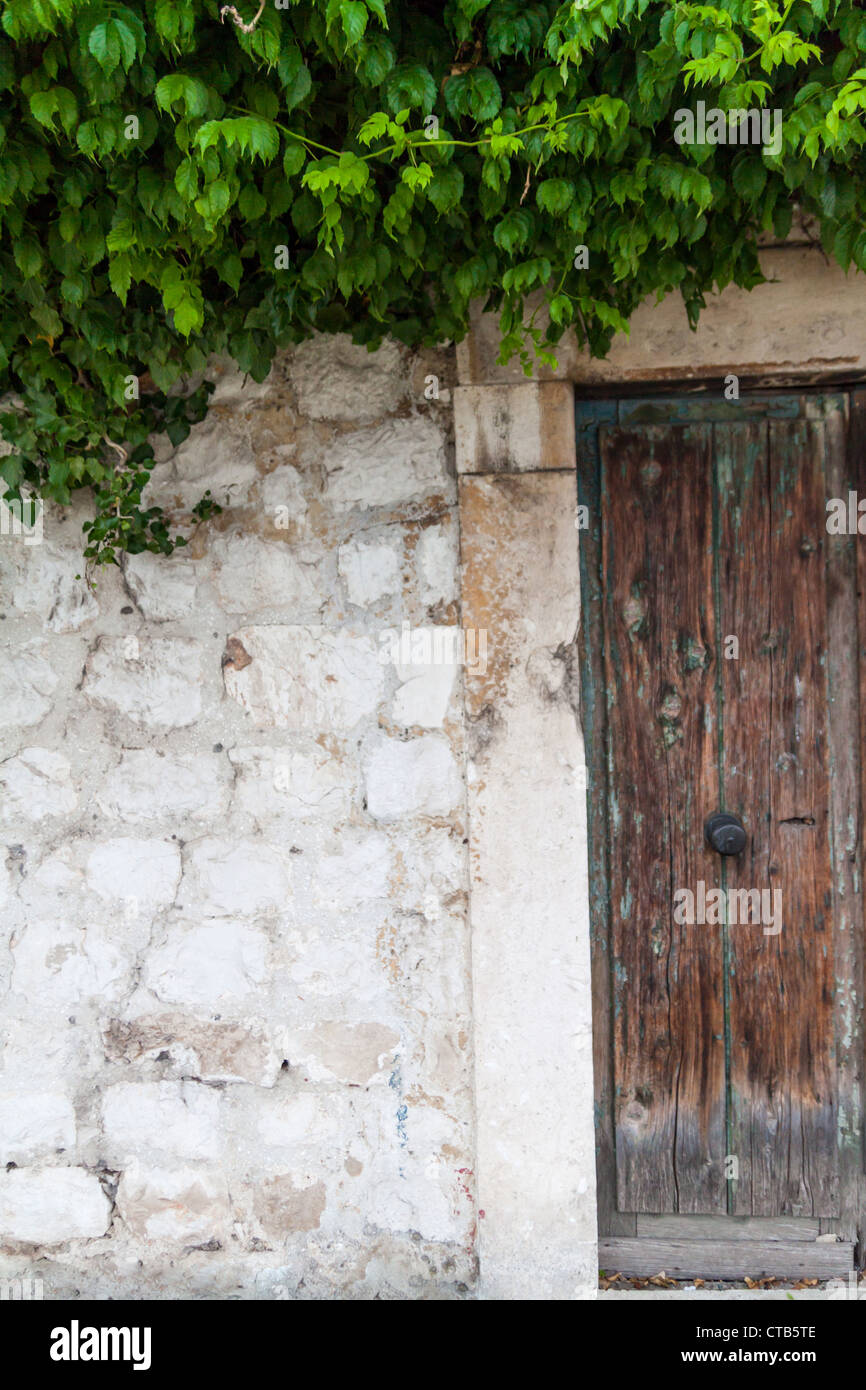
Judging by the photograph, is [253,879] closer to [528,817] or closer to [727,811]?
[528,817]

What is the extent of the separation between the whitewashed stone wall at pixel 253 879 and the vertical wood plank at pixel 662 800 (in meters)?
0.42

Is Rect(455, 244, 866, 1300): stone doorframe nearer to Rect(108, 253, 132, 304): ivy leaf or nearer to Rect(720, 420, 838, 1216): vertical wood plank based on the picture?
Rect(720, 420, 838, 1216): vertical wood plank

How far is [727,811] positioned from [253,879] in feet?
3.74

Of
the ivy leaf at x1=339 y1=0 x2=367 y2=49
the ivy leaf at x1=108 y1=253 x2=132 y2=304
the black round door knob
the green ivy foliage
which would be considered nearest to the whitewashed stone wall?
the green ivy foliage

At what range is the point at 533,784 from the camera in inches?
84.7

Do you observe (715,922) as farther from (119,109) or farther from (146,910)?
(119,109)

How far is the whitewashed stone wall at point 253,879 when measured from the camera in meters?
2.18

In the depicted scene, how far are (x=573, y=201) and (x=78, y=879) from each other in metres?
1.80

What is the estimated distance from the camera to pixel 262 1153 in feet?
7.19

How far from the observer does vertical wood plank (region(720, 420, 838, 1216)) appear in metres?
2.26

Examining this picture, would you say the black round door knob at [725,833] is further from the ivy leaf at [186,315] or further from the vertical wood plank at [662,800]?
the ivy leaf at [186,315]

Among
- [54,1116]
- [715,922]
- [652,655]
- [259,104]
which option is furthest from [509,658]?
[54,1116]

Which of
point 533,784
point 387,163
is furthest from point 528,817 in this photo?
point 387,163

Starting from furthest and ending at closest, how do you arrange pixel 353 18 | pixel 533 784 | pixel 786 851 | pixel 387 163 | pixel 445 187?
pixel 786 851 → pixel 533 784 → pixel 387 163 → pixel 445 187 → pixel 353 18
